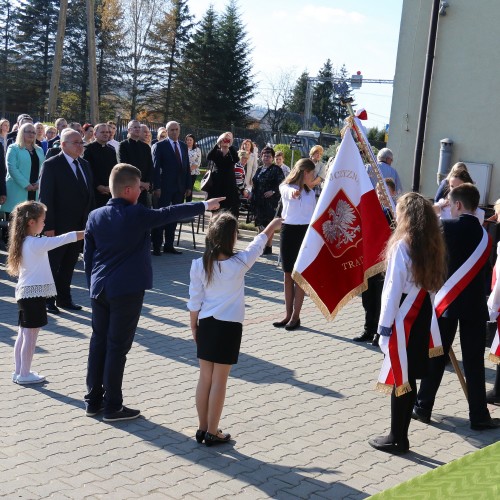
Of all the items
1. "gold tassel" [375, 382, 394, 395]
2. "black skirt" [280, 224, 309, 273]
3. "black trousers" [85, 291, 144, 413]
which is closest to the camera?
"gold tassel" [375, 382, 394, 395]

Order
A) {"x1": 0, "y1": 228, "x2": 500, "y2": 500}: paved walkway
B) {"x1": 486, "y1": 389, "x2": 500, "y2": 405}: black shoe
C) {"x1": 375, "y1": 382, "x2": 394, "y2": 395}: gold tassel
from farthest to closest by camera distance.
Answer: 1. {"x1": 486, "y1": 389, "x2": 500, "y2": 405}: black shoe
2. {"x1": 375, "y1": 382, "x2": 394, "y2": 395}: gold tassel
3. {"x1": 0, "y1": 228, "x2": 500, "y2": 500}: paved walkway

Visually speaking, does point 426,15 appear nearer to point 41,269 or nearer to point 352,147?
point 352,147

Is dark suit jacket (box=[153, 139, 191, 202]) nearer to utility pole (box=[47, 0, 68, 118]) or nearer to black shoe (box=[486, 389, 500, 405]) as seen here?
black shoe (box=[486, 389, 500, 405])

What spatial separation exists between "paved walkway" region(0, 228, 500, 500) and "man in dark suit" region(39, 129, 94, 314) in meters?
0.59

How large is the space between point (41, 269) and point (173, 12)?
2043 inches

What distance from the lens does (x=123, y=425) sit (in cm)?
622

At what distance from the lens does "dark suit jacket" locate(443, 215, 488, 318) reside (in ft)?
21.4

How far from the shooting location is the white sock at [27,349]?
6.95 meters

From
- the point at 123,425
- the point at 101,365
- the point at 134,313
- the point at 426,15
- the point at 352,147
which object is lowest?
the point at 123,425

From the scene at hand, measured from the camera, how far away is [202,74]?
53250 millimetres

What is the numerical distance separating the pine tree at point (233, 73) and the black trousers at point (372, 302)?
4315 cm

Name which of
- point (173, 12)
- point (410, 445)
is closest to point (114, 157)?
point (410, 445)

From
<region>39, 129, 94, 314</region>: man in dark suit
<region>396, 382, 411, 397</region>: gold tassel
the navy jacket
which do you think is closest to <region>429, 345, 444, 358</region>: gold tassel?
<region>396, 382, 411, 397</region>: gold tassel

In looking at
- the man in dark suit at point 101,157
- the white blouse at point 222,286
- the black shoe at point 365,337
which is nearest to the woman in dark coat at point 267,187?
the man in dark suit at point 101,157
